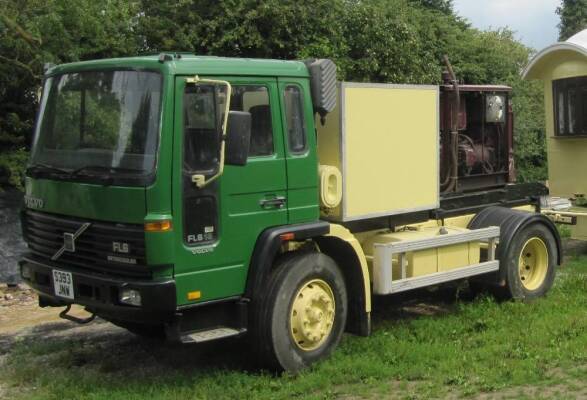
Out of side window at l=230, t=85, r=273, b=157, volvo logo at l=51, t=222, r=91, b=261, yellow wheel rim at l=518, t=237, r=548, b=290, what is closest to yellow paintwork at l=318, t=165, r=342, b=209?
side window at l=230, t=85, r=273, b=157

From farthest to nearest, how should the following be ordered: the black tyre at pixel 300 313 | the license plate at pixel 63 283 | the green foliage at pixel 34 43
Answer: the green foliage at pixel 34 43, the black tyre at pixel 300 313, the license plate at pixel 63 283

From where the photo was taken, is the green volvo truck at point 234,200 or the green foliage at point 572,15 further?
the green foliage at point 572,15

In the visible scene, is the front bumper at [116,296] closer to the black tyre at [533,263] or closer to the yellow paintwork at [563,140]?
the black tyre at [533,263]

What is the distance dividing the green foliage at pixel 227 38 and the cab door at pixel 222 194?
5650mm

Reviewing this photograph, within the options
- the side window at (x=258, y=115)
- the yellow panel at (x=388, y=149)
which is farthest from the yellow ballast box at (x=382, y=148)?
the side window at (x=258, y=115)

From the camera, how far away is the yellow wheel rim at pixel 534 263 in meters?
8.31

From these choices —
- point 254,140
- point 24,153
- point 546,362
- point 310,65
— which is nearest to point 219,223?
point 254,140

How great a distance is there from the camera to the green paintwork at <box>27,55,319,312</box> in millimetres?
5219

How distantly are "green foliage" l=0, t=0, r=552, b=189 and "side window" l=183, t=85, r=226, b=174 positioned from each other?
577cm

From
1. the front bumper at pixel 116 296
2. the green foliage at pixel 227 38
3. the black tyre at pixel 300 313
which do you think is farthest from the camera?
the green foliage at pixel 227 38

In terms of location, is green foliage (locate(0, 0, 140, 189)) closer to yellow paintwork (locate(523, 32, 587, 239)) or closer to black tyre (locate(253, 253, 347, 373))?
black tyre (locate(253, 253, 347, 373))

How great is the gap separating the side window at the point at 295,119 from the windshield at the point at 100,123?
1169mm

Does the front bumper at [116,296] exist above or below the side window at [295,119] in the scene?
below

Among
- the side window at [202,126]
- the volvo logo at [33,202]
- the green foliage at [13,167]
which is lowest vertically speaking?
the volvo logo at [33,202]
